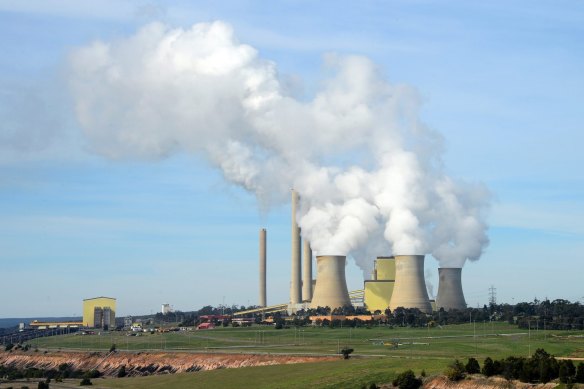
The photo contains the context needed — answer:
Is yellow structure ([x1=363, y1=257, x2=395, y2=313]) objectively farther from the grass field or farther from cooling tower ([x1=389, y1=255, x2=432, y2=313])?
the grass field

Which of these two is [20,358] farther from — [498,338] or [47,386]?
[498,338]

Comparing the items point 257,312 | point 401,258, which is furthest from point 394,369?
point 257,312

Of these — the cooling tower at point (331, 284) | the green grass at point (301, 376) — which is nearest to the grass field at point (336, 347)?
the green grass at point (301, 376)

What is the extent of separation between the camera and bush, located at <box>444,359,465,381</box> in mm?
65250

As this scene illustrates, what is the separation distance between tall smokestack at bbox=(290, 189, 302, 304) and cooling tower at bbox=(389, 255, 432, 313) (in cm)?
3396

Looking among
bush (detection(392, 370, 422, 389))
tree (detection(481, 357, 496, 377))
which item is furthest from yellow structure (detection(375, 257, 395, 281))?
tree (detection(481, 357, 496, 377))

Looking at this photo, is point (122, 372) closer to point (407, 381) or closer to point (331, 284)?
point (407, 381)

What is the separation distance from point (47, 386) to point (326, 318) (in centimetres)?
6498

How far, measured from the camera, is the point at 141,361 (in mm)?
109562

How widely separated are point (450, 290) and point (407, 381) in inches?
3229

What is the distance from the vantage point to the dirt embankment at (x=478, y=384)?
2385 inches

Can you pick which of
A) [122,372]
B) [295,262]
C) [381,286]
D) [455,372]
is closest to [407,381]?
[455,372]

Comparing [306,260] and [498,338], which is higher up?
[306,260]

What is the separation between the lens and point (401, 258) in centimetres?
13762
